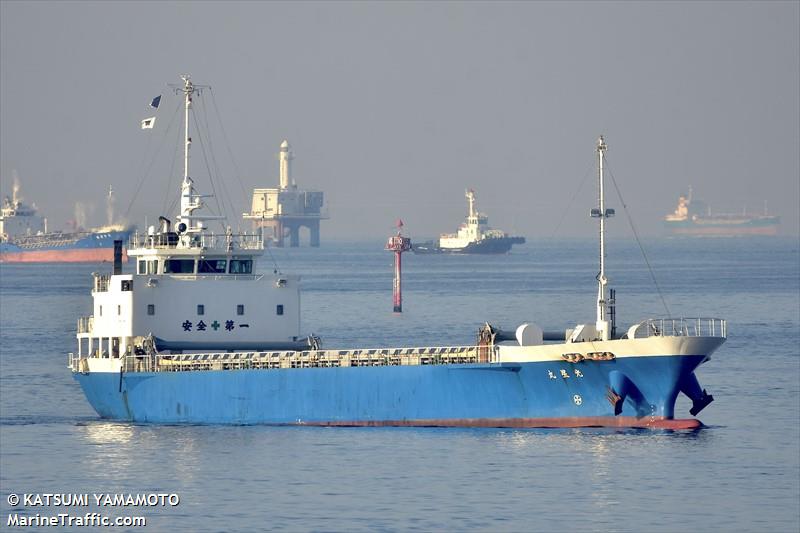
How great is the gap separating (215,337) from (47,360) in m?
24.3

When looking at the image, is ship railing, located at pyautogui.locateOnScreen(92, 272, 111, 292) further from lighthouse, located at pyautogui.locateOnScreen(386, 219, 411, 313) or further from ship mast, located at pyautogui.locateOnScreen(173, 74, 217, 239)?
lighthouse, located at pyautogui.locateOnScreen(386, 219, 411, 313)

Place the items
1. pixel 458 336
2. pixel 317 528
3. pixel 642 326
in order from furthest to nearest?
pixel 458 336, pixel 642 326, pixel 317 528

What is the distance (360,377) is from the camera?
51.5 m

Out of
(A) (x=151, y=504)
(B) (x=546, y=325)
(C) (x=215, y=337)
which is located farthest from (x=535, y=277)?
(A) (x=151, y=504)

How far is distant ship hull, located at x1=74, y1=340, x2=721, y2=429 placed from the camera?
4809cm

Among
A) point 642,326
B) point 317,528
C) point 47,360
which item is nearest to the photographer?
point 317,528

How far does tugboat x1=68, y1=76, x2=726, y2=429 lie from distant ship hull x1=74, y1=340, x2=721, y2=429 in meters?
0.04

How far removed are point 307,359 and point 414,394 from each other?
12.8ft

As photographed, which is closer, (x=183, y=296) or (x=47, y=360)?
(x=183, y=296)

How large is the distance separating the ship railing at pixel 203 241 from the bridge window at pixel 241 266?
427 millimetres

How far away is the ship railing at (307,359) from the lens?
167 ft

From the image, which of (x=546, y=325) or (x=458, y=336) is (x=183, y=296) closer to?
(x=458, y=336)

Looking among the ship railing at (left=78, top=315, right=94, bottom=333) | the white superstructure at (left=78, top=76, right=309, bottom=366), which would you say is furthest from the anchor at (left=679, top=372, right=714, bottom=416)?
the ship railing at (left=78, top=315, right=94, bottom=333)

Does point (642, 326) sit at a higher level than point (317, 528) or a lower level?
higher
